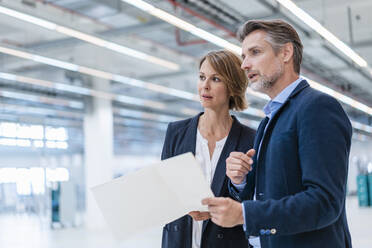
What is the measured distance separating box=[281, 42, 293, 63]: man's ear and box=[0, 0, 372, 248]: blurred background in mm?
3306

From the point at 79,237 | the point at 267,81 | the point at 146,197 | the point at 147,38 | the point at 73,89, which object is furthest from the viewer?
the point at 147,38

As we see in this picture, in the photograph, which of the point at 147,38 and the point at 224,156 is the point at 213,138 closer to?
the point at 224,156

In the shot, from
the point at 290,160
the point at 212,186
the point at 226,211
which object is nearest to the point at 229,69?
the point at 212,186

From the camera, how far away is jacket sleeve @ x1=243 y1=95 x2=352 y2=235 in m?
1.21

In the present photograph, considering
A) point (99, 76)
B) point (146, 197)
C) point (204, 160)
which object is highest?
point (99, 76)

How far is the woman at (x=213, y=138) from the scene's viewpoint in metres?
1.91

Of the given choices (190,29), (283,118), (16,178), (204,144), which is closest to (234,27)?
(190,29)

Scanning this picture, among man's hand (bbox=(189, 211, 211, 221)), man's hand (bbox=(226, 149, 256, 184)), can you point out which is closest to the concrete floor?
man's hand (bbox=(189, 211, 211, 221))

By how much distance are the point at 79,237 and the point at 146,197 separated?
31.0 feet

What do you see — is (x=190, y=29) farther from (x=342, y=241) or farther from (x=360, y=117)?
(x=360, y=117)

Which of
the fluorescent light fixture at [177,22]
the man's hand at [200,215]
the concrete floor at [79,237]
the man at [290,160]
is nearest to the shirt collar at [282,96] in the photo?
the man at [290,160]

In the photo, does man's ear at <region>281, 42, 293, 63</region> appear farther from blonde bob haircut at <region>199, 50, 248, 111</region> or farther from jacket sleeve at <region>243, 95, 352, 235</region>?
blonde bob haircut at <region>199, 50, 248, 111</region>

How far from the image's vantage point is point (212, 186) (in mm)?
1941

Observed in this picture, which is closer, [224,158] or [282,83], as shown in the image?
[282,83]
